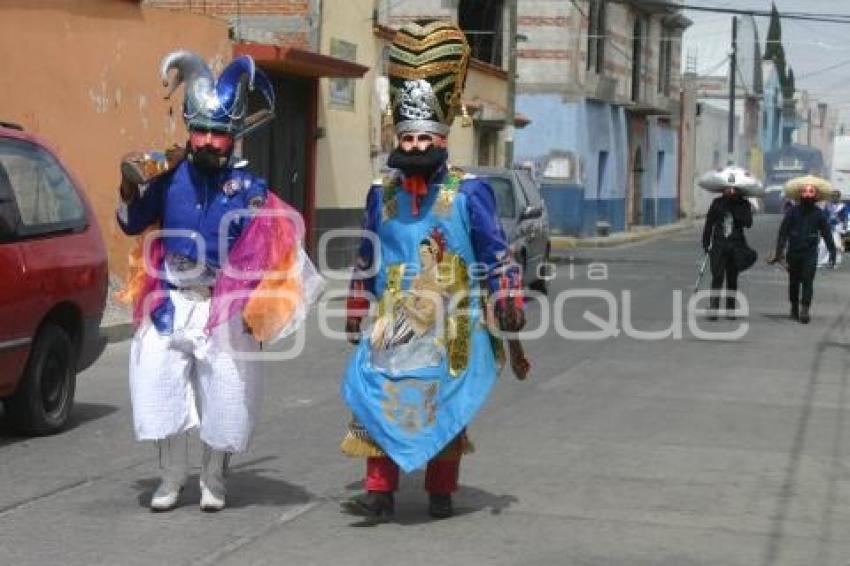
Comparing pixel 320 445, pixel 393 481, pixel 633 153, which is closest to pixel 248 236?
pixel 393 481

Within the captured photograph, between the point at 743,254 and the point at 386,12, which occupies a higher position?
the point at 386,12

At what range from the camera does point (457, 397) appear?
677 cm

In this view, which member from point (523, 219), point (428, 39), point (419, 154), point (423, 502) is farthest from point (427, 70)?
point (523, 219)

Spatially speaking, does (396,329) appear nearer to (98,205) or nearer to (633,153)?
(98,205)

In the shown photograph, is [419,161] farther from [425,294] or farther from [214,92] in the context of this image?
[214,92]

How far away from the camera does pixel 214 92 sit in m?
7.06

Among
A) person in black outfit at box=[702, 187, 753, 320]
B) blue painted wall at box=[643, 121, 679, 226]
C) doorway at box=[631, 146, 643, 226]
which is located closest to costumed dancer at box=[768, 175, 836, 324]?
person in black outfit at box=[702, 187, 753, 320]

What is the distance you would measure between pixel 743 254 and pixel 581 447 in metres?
9.30

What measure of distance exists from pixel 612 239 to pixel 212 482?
3511cm

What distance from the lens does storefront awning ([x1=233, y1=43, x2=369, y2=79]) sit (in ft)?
66.2

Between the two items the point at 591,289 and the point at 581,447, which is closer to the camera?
the point at 581,447

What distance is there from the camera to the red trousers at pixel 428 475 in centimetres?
680

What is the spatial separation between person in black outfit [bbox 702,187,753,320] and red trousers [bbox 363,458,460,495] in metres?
11.5

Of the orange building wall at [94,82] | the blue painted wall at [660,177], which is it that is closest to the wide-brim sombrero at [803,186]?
the orange building wall at [94,82]
